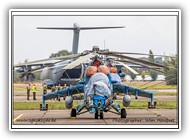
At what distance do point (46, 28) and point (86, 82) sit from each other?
1.34 meters

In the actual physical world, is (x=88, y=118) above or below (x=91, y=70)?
below

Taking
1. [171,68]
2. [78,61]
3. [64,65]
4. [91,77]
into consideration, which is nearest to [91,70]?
[91,77]

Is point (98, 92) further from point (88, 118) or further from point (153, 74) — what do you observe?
point (153, 74)

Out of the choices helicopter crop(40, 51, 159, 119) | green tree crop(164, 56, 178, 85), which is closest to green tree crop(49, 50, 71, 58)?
helicopter crop(40, 51, 159, 119)

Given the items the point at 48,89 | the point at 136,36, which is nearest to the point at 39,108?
the point at 48,89

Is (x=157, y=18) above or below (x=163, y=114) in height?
above

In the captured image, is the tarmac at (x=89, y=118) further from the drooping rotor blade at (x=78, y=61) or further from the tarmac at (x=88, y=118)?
the drooping rotor blade at (x=78, y=61)

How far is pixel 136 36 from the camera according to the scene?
25.9 m

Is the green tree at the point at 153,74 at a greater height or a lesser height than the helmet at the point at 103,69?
lesser

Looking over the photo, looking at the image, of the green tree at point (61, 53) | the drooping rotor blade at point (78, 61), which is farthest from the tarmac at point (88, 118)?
the drooping rotor blade at point (78, 61)

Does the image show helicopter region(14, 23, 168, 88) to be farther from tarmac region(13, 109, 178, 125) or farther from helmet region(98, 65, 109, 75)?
tarmac region(13, 109, 178, 125)

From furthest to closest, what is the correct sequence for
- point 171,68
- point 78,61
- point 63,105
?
point 63,105 < point 171,68 < point 78,61
